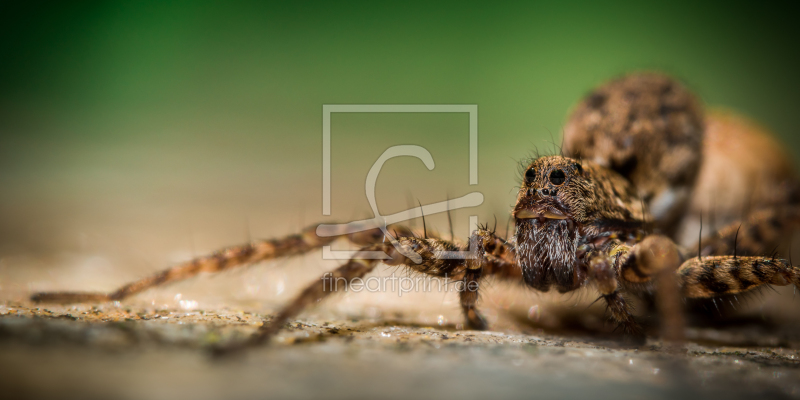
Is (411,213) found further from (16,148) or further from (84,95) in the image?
(84,95)

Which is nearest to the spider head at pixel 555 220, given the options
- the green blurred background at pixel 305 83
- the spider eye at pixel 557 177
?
the spider eye at pixel 557 177

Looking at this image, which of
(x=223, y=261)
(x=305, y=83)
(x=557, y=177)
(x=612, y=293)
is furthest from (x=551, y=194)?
(x=305, y=83)

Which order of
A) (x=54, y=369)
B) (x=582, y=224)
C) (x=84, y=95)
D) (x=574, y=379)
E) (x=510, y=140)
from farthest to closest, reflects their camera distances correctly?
1. (x=510, y=140)
2. (x=84, y=95)
3. (x=582, y=224)
4. (x=574, y=379)
5. (x=54, y=369)

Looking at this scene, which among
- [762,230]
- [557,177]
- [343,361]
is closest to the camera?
[343,361]

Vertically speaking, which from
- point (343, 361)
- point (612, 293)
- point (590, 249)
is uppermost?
point (590, 249)

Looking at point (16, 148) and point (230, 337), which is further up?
point (16, 148)

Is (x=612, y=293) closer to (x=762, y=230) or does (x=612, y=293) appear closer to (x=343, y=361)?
(x=343, y=361)

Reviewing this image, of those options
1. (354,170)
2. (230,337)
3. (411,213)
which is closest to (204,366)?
(230,337)
